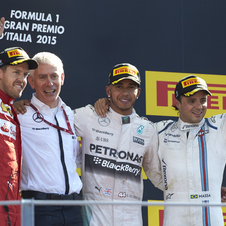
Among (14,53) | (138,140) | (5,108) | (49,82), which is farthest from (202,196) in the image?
(14,53)

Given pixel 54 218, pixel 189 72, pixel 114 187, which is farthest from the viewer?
pixel 189 72

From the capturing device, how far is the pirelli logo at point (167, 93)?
301 cm

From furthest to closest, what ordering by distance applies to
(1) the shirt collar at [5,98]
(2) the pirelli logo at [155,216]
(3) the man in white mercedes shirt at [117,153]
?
(2) the pirelli logo at [155,216], (3) the man in white mercedes shirt at [117,153], (1) the shirt collar at [5,98]

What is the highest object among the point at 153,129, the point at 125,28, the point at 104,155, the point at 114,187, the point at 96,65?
Result: the point at 125,28

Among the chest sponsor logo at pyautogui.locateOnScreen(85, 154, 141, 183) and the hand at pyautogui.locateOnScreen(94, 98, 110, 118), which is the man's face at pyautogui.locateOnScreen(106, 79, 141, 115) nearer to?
the hand at pyautogui.locateOnScreen(94, 98, 110, 118)

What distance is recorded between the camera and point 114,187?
2275 millimetres

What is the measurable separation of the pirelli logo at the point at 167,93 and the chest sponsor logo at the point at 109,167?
76cm

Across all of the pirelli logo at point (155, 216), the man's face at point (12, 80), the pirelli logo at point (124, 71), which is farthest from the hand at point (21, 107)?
the pirelli logo at point (155, 216)

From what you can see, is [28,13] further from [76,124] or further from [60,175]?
[60,175]

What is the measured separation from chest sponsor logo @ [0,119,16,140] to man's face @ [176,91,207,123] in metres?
1.05

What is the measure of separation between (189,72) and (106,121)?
0.99m

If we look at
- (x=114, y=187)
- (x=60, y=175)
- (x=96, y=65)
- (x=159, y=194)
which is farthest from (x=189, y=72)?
(x=60, y=175)

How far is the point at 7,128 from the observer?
1882 millimetres

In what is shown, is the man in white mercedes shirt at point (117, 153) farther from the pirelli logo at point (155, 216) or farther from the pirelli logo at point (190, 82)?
the pirelli logo at point (155, 216)
